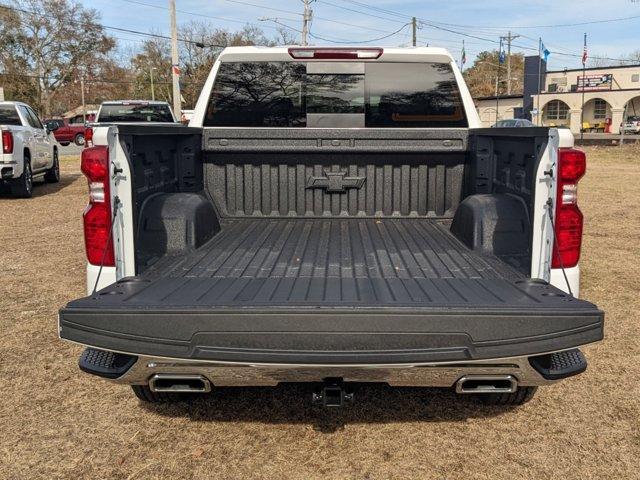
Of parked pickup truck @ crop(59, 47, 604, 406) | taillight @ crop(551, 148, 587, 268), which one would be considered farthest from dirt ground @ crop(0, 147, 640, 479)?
taillight @ crop(551, 148, 587, 268)

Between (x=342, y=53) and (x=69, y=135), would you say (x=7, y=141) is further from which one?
(x=69, y=135)

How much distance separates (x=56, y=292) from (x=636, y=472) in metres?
5.06

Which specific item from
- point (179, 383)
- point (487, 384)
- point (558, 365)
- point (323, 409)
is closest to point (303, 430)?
point (323, 409)

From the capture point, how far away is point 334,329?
2486 mm

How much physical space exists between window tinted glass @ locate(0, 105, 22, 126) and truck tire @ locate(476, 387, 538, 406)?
41.1 ft

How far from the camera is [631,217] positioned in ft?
34.6

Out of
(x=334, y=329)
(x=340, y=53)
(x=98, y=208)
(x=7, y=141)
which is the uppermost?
(x=340, y=53)

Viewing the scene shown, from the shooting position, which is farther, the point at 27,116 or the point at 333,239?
the point at 27,116

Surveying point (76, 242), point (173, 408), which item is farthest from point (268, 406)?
point (76, 242)

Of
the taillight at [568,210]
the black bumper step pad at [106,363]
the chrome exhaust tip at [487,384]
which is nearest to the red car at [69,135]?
the black bumper step pad at [106,363]

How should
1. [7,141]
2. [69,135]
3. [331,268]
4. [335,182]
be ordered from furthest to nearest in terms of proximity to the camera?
[69,135]
[7,141]
[335,182]
[331,268]

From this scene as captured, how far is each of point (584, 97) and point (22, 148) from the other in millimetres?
61581

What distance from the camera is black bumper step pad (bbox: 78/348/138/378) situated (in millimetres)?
2811

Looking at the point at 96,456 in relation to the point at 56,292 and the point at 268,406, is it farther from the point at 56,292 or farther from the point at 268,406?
the point at 56,292
